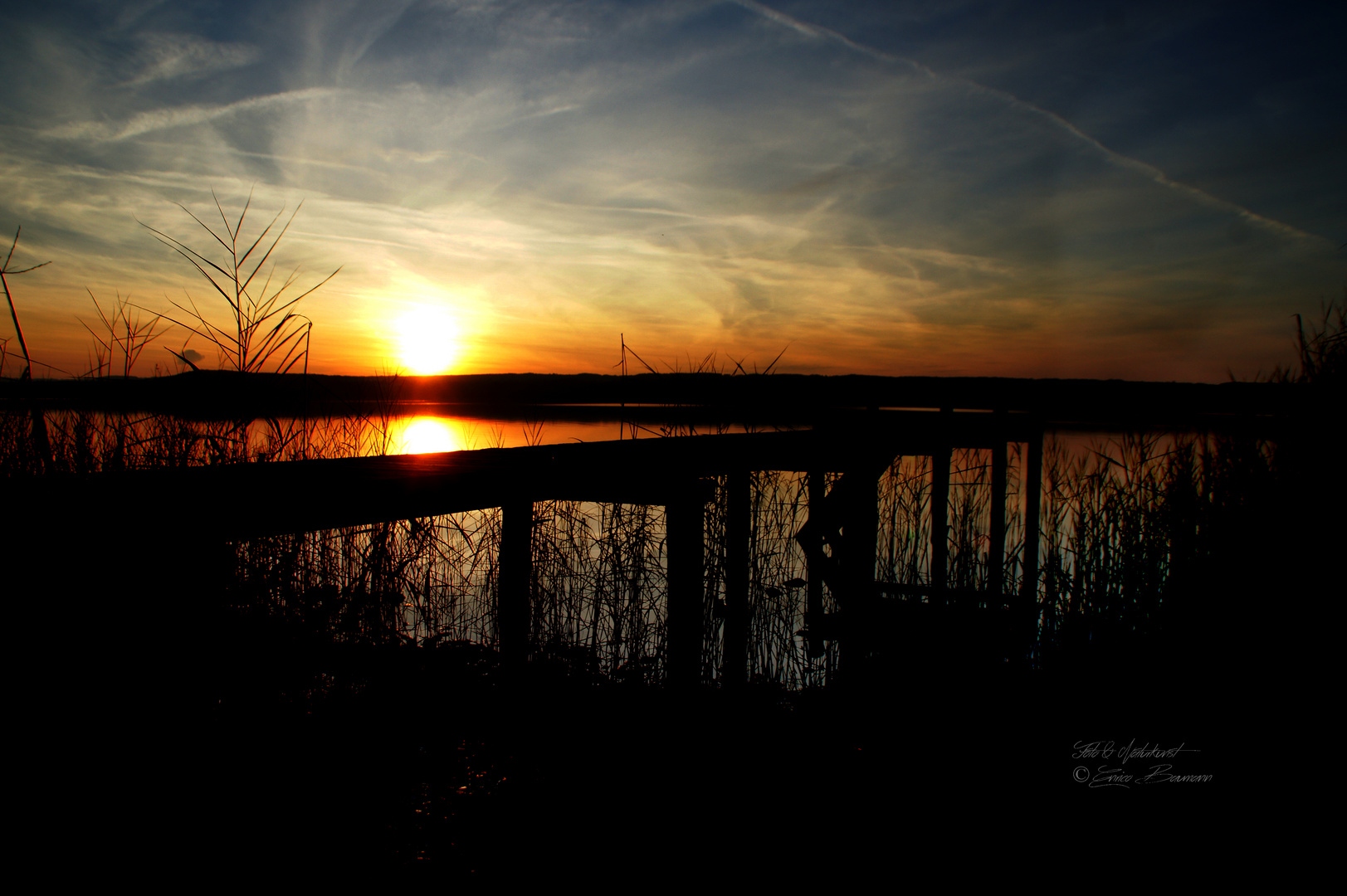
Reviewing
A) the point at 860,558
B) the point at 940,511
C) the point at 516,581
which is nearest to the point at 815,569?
the point at 860,558

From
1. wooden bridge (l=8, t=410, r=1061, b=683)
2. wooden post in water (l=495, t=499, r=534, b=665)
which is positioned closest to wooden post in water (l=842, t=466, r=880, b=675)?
wooden bridge (l=8, t=410, r=1061, b=683)

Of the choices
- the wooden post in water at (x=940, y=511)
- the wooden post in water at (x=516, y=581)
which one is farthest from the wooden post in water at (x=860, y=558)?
the wooden post in water at (x=516, y=581)

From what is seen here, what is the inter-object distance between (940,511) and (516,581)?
145 inches

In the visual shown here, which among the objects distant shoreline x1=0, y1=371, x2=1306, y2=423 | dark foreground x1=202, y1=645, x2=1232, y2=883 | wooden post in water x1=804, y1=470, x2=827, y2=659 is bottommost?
dark foreground x1=202, y1=645, x2=1232, y2=883

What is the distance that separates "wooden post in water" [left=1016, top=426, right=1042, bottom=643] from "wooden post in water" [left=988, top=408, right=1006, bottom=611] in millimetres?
161

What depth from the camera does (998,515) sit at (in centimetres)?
529

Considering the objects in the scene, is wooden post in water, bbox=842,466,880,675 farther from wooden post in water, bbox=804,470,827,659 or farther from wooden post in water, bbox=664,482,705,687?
wooden post in water, bbox=664,482,705,687

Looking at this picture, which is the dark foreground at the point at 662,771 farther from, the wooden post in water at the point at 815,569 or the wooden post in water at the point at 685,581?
the wooden post in water at the point at 815,569

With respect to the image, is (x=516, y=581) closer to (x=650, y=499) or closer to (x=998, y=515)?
(x=650, y=499)

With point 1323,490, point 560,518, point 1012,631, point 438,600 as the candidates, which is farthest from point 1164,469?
point 438,600

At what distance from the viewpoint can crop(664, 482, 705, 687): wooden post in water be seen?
2428 mm

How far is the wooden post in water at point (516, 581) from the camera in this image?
224cm

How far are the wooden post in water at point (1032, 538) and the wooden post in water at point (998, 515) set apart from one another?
6.3 inches

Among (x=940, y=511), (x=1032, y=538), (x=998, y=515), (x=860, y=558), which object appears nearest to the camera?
(x=860, y=558)
